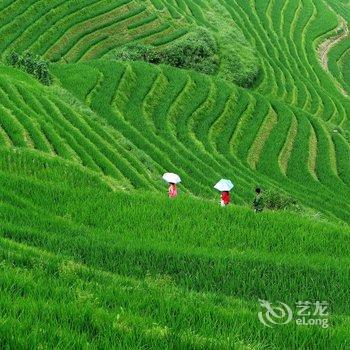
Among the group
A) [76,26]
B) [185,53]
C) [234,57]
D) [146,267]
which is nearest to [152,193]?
[146,267]

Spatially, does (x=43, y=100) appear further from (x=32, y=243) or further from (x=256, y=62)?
(x=256, y=62)

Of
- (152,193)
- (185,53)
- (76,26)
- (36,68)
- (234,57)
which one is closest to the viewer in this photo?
(152,193)

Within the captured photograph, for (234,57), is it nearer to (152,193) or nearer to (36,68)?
(36,68)

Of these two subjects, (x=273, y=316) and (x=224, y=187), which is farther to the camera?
(x=224, y=187)

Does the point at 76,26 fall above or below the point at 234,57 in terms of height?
below

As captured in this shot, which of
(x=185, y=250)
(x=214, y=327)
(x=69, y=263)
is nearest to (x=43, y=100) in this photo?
(x=185, y=250)

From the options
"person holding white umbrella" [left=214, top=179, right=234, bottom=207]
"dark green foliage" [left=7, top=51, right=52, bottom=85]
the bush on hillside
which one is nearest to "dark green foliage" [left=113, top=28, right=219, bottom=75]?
the bush on hillside

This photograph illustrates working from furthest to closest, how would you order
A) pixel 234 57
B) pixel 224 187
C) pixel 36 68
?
pixel 234 57, pixel 36 68, pixel 224 187

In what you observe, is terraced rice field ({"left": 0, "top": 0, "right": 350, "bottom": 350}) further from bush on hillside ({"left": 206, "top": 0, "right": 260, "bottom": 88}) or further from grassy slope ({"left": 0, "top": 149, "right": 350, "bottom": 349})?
bush on hillside ({"left": 206, "top": 0, "right": 260, "bottom": 88})
